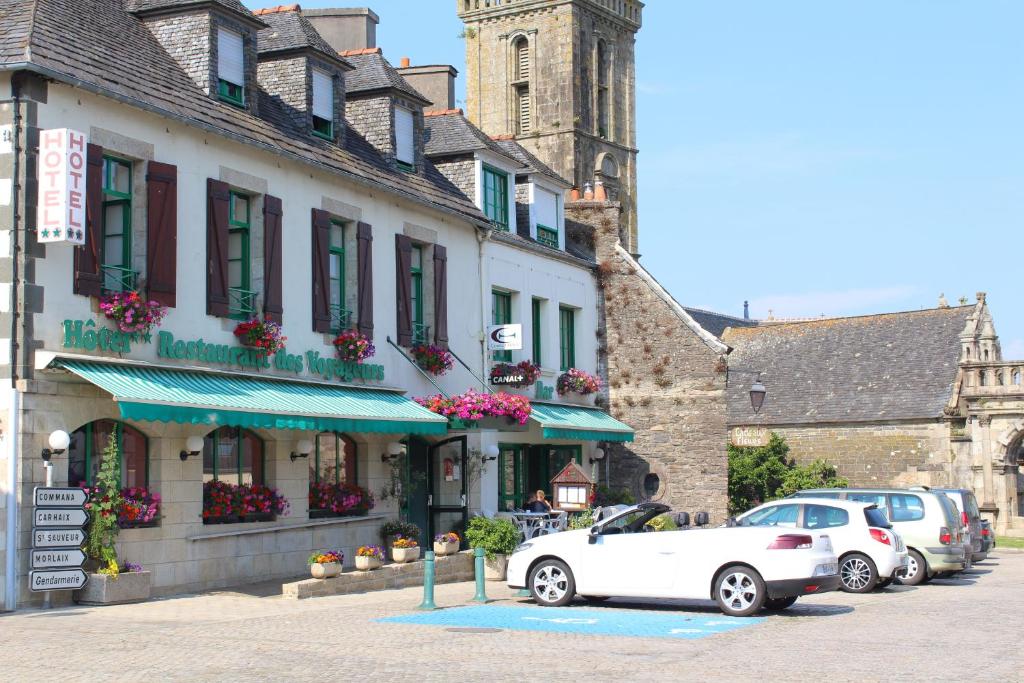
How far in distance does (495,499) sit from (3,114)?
1298 centimetres

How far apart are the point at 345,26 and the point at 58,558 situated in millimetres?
15483

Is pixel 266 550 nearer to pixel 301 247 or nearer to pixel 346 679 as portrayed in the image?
pixel 301 247

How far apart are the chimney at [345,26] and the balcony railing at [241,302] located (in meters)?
9.76

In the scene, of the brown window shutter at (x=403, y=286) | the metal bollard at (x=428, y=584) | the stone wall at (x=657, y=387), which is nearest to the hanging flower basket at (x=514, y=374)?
the brown window shutter at (x=403, y=286)

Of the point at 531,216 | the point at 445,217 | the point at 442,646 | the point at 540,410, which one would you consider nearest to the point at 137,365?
the point at 442,646

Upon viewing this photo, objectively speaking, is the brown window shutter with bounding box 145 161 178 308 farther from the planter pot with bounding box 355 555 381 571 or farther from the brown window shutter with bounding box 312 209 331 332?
the planter pot with bounding box 355 555 381 571

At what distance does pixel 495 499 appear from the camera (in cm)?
2641

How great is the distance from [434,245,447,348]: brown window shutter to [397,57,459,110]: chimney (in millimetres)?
6716

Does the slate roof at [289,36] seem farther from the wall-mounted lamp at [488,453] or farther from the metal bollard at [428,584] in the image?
the metal bollard at [428,584]

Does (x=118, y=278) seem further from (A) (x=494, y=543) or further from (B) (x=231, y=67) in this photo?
(A) (x=494, y=543)

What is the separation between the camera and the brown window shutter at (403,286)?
23703 millimetres

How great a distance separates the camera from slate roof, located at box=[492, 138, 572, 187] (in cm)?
2945

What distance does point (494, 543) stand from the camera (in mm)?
21719

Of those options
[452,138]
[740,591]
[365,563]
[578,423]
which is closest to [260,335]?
[365,563]
